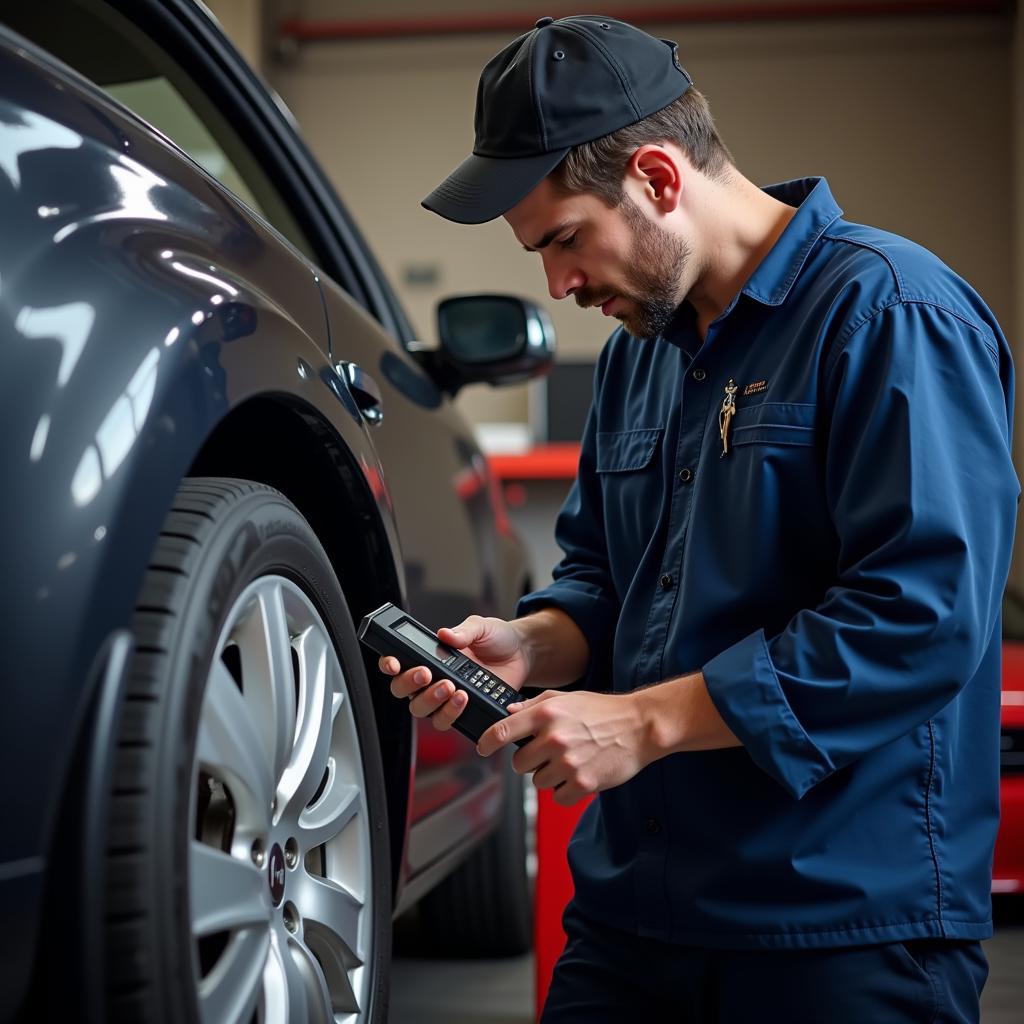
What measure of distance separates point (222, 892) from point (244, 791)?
3.3 inches

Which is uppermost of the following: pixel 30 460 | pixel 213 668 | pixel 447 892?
pixel 30 460

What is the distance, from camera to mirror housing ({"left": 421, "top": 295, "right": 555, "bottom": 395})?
80.7 inches

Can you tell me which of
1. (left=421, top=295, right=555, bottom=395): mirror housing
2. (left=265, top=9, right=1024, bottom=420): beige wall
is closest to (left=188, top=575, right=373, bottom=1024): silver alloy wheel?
(left=421, top=295, right=555, bottom=395): mirror housing

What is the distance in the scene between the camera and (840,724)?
1.07 meters

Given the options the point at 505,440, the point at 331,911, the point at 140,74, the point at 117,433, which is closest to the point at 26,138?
the point at 117,433

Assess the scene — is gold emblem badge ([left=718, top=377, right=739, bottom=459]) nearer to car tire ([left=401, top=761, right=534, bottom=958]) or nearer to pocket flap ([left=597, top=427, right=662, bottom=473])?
pocket flap ([left=597, top=427, right=662, bottom=473])

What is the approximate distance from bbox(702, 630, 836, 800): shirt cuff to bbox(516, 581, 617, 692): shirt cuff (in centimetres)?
38

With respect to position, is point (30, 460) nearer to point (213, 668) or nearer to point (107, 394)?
point (107, 394)

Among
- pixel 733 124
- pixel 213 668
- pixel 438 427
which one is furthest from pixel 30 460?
pixel 733 124

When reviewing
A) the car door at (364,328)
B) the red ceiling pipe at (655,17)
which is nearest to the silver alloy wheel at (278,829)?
the car door at (364,328)

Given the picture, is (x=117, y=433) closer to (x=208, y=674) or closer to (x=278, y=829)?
(x=208, y=674)

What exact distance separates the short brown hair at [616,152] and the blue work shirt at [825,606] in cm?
13

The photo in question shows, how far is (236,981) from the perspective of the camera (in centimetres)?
98

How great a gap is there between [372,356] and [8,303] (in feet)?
2.76
